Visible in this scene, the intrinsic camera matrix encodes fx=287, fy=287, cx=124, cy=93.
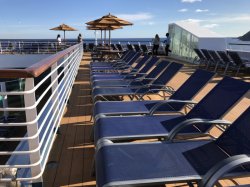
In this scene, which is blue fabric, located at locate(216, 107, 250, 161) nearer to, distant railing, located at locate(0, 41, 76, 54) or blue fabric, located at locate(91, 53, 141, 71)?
blue fabric, located at locate(91, 53, 141, 71)

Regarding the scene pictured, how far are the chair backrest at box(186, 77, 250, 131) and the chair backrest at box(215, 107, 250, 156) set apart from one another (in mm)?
323

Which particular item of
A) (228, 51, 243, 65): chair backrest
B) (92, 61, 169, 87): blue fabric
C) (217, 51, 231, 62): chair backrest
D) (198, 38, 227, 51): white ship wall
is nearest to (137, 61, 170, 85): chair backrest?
(92, 61, 169, 87): blue fabric

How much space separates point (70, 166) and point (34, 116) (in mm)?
961

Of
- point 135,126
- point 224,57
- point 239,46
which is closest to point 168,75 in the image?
point 135,126

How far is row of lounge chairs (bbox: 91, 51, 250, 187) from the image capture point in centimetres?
173

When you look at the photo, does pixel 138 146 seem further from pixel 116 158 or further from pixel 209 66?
pixel 209 66

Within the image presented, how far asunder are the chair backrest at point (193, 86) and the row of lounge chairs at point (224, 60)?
6507 mm

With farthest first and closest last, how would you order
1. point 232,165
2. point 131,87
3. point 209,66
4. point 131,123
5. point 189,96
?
point 209,66, point 131,87, point 189,96, point 131,123, point 232,165

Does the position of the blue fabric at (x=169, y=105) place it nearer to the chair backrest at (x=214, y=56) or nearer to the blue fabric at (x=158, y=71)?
the blue fabric at (x=158, y=71)

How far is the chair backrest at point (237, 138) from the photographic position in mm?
2072

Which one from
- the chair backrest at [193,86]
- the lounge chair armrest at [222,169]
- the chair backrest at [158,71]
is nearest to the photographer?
the lounge chair armrest at [222,169]

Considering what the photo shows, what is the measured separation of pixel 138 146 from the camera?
7.13 feet

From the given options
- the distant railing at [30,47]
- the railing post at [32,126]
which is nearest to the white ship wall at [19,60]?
the distant railing at [30,47]

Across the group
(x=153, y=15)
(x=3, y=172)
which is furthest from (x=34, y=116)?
(x=153, y=15)
